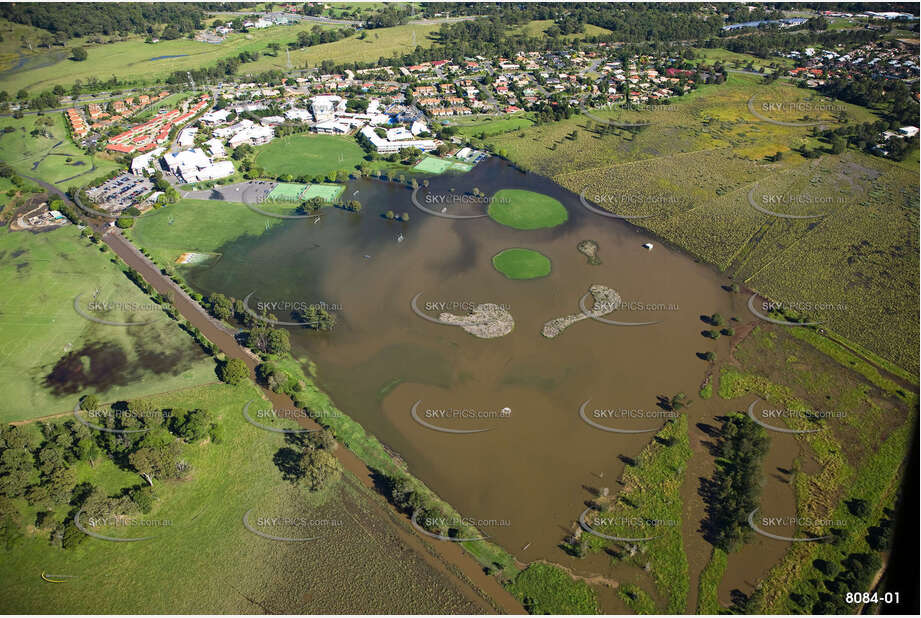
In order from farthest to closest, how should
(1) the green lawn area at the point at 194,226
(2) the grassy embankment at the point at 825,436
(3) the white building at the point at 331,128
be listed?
(3) the white building at the point at 331,128, (1) the green lawn area at the point at 194,226, (2) the grassy embankment at the point at 825,436

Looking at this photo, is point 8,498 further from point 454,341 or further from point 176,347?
point 454,341

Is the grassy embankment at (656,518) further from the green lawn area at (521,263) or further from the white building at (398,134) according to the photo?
the white building at (398,134)

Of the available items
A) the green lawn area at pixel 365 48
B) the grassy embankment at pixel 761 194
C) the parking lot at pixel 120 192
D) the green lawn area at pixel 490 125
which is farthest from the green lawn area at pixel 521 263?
the green lawn area at pixel 365 48

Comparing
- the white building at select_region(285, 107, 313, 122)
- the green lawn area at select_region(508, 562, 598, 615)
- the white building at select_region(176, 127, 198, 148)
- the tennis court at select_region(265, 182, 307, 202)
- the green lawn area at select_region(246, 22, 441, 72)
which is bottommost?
the green lawn area at select_region(508, 562, 598, 615)

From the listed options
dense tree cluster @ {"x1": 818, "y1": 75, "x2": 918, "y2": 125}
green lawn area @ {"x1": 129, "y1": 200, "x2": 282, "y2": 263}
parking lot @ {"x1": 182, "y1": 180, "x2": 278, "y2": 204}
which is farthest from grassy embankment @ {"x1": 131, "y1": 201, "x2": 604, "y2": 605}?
dense tree cluster @ {"x1": 818, "y1": 75, "x2": 918, "y2": 125}

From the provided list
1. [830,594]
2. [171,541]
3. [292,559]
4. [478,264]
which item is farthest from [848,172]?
[171,541]

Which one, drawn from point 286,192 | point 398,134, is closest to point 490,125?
point 398,134

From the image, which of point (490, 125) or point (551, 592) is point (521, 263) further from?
point (490, 125)

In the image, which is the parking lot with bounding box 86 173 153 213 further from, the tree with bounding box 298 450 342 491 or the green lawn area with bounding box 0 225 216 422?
the tree with bounding box 298 450 342 491
